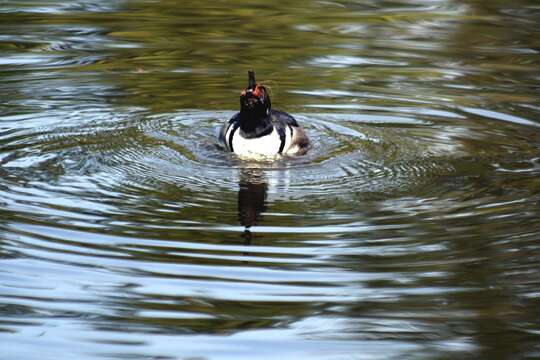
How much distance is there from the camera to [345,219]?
786 cm

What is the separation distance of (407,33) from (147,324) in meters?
9.00

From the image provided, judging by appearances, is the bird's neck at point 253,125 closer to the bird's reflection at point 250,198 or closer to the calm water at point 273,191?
the calm water at point 273,191

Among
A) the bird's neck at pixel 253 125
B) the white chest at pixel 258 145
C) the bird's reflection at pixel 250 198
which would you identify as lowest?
the bird's reflection at pixel 250 198

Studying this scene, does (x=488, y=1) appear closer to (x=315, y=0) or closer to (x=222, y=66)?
(x=315, y=0)

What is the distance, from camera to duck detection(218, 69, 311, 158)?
9.92 m

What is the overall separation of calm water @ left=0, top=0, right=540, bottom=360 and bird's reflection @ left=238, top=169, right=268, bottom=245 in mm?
25

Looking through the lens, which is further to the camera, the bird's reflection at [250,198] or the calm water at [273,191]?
the bird's reflection at [250,198]

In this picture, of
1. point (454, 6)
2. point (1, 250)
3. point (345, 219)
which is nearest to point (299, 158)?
point (345, 219)

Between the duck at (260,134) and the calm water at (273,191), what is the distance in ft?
0.53

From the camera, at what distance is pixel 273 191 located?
8695 millimetres

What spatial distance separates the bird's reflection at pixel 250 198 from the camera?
7856 millimetres

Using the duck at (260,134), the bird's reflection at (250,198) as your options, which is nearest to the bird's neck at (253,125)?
the duck at (260,134)

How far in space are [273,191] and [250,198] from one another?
291 mm

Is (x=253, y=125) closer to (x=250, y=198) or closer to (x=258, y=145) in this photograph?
(x=258, y=145)
